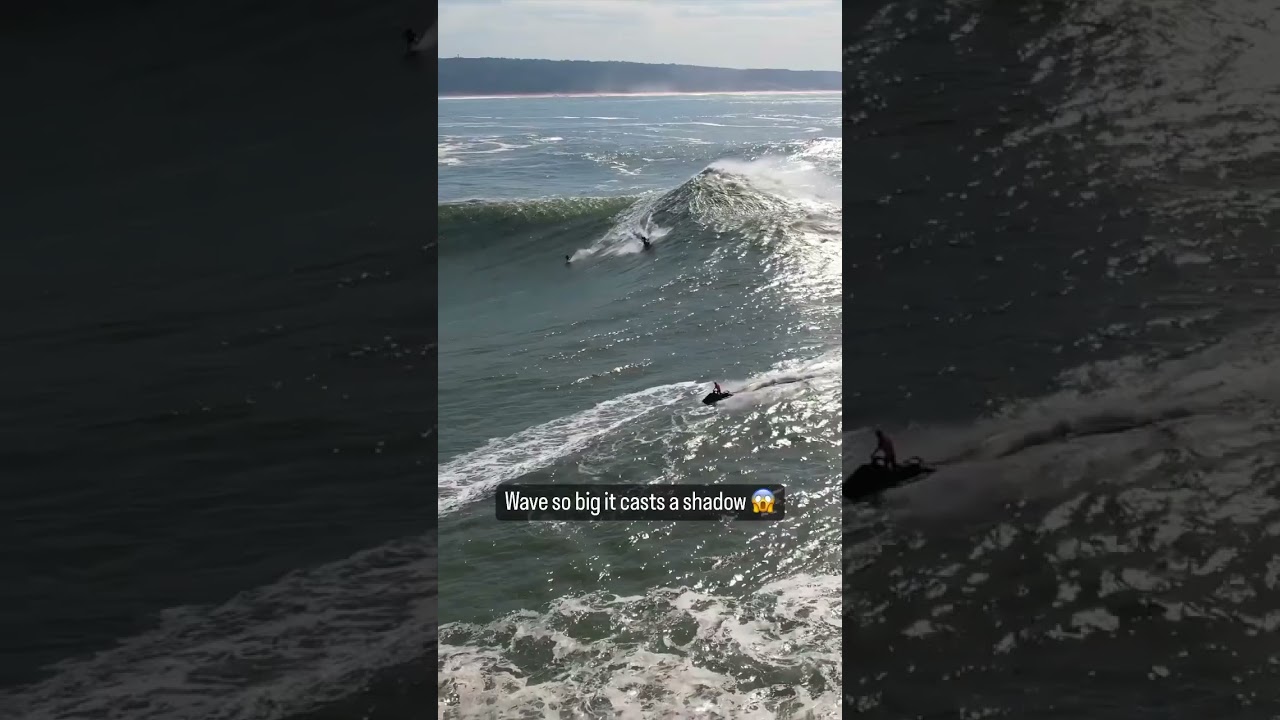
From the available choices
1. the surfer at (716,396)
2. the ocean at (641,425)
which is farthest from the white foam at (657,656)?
the surfer at (716,396)

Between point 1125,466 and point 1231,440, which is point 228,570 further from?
point 1231,440

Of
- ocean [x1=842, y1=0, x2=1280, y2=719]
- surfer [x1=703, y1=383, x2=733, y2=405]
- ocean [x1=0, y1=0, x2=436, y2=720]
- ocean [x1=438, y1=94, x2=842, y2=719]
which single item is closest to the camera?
ocean [x1=842, y1=0, x2=1280, y2=719]

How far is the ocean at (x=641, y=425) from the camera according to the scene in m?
2.30

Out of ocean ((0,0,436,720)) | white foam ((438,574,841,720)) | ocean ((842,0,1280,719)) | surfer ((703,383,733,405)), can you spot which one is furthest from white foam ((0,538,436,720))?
surfer ((703,383,733,405))

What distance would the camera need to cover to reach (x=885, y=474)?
1912 millimetres

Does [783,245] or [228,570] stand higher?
[783,245]

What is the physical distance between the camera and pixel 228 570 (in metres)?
1.75

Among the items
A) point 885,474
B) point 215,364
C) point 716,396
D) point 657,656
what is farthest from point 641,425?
point 215,364

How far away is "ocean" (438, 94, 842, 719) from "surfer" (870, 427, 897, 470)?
65 centimetres

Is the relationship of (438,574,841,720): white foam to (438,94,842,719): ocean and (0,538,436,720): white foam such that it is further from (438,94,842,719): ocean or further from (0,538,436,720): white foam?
(0,538,436,720): white foam

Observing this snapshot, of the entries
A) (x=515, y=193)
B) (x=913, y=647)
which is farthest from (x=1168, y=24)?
(x=515, y=193)

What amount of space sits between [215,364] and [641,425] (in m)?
2.41

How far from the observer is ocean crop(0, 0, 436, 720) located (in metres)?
1.76

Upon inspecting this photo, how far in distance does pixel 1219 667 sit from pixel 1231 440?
0.49 meters
